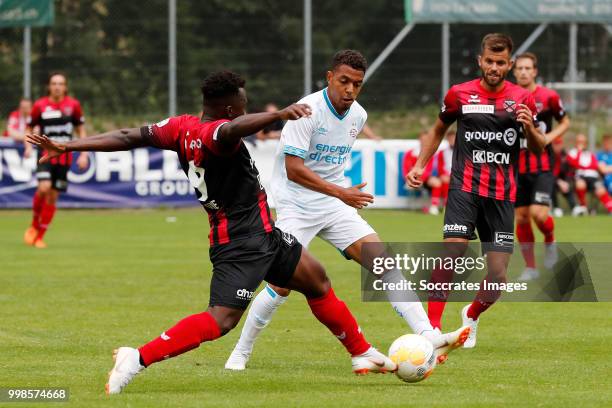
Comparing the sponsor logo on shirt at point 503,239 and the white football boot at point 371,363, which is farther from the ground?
the sponsor logo on shirt at point 503,239

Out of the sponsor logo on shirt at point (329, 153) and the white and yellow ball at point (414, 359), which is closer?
the white and yellow ball at point (414, 359)

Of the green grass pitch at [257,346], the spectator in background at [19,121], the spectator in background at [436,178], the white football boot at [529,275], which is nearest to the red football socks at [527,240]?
the white football boot at [529,275]

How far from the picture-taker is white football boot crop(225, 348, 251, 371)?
852 cm

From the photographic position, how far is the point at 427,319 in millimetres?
8727

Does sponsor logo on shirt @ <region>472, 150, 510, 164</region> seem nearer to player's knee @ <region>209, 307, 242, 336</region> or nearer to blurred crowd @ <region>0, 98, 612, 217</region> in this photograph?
player's knee @ <region>209, 307, 242, 336</region>

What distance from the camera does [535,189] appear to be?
→ 13898 mm

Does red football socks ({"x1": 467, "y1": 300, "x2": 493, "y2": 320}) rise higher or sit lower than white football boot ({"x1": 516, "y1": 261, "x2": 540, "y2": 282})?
higher

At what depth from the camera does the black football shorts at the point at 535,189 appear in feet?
45.4

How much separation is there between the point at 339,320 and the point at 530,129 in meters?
2.19

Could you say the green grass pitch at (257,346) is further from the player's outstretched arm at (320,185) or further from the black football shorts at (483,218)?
the player's outstretched arm at (320,185)

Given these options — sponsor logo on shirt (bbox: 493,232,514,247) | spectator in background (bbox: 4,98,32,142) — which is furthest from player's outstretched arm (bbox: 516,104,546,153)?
spectator in background (bbox: 4,98,32,142)

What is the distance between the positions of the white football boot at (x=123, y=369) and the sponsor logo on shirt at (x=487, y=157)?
133 inches

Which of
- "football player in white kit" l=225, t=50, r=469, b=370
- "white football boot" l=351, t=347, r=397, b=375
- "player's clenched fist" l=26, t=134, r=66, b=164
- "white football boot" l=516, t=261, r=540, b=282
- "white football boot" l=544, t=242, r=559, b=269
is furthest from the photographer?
"white football boot" l=544, t=242, r=559, b=269

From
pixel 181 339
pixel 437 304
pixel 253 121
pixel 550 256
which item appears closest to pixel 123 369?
pixel 181 339
